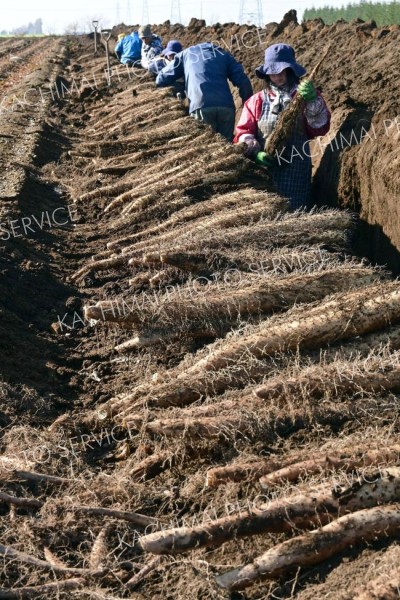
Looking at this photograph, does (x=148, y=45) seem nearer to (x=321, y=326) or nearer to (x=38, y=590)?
(x=321, y=326)

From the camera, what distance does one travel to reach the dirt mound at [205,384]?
130 inches

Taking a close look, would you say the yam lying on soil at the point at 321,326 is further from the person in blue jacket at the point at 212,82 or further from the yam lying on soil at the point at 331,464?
the person in blue jacket at the point at 212,82

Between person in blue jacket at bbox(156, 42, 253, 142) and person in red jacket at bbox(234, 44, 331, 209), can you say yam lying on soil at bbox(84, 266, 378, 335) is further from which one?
person in blue jacket at bbox(156, 42, 253, 142)

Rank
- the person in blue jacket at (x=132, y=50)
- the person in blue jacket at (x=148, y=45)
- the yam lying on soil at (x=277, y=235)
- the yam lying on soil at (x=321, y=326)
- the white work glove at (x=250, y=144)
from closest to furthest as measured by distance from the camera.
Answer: the yam lying on soil at (x=321, y=326)
the yam lying on soil at (x=277, y=235)
the white work glove at (x=250, y=144)
the person in blue jacket at (x=148, y=45)
the person in blue jacket at (x=132, y=50)

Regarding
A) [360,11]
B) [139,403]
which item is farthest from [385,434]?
[360,11]

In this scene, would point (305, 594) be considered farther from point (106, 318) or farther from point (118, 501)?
point (106, 318)

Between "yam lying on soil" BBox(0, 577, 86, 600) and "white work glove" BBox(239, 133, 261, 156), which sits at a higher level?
"white work glove" BBox(239, 133, 261, 156)

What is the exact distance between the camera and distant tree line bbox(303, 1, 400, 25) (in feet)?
140

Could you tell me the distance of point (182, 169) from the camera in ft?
29.8

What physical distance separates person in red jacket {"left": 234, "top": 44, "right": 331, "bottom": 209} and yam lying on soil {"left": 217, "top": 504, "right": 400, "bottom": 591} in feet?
16.8

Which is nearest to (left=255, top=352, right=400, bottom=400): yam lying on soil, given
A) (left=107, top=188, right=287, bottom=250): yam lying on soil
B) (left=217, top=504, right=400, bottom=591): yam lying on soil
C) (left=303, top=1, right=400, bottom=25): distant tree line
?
(left=217, top=504, right=400, bottom=591): yam lying on soil

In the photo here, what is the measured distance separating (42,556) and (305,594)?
4.00 ft

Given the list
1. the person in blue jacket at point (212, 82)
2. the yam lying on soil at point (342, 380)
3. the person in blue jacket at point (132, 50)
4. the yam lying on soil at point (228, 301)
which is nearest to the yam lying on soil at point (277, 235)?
the yam lying on soil at point (228, 301)

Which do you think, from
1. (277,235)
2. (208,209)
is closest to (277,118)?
(208,209)
